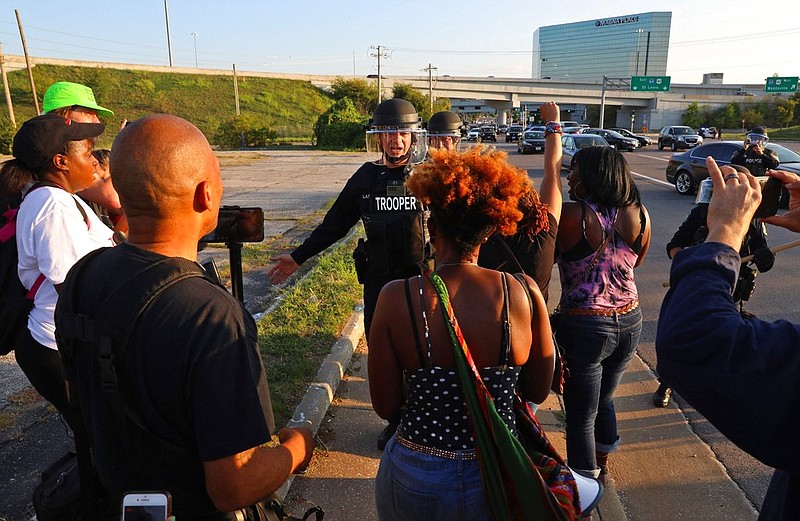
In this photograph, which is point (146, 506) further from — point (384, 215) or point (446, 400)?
point (384, 215)

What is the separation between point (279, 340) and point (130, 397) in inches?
144

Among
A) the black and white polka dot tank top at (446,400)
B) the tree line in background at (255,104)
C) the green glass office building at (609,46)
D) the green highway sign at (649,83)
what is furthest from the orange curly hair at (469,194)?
the green glass office building at (609,46)

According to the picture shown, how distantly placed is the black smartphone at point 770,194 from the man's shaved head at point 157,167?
168 cm

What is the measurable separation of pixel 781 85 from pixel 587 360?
245ft

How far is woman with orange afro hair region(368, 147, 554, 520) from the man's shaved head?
71cm

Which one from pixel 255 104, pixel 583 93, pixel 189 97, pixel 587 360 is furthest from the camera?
pixel 583 93

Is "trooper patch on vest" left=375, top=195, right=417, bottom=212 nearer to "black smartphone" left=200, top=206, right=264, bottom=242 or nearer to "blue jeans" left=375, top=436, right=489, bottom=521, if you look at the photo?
"black smartphone" left=200, top=206, right=264, bottom=242

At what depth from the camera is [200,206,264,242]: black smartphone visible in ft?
8.11

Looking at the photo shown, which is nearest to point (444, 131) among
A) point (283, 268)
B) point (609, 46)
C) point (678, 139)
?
point (283, 268)

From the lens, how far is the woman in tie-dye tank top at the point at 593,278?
109 inches

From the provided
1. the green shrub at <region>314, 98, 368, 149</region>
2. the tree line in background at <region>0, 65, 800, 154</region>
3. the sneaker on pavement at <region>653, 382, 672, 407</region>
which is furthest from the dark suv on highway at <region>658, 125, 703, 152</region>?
the sneaker on pavement at <region>653, 382, 672, 407</region>

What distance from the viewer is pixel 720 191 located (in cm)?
129

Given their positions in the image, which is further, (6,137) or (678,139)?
(678,139)

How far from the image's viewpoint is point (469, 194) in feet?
6.09
